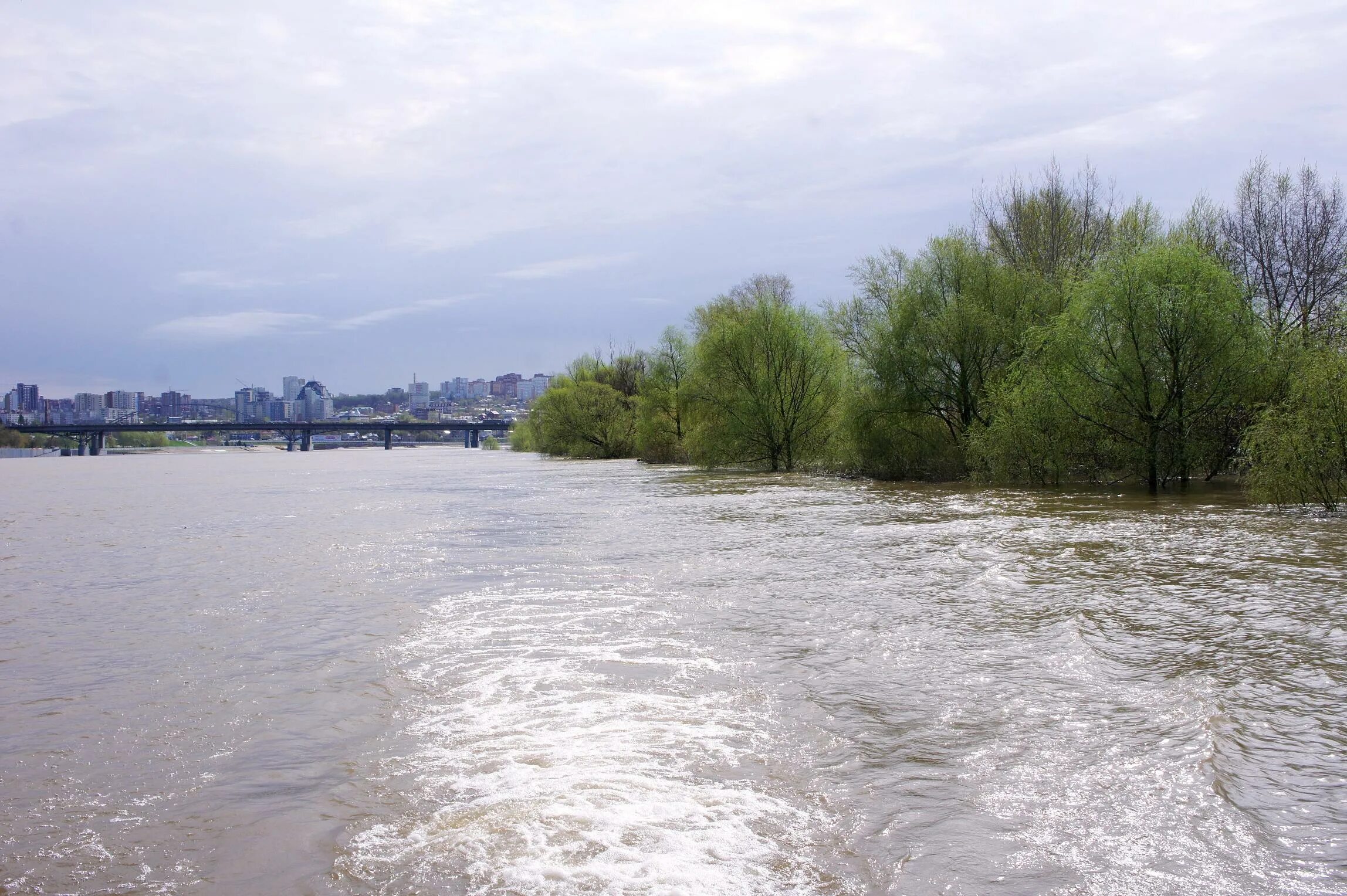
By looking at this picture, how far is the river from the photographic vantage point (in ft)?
17.6

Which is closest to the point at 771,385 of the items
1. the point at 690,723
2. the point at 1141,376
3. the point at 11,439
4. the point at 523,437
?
the point at 1141,376

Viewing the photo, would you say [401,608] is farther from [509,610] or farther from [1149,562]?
[1149,562]

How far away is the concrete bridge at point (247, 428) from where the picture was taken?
133m

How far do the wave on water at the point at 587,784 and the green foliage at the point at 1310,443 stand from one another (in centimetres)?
1832

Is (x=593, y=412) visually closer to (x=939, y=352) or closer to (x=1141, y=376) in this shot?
(x=939, y=352)

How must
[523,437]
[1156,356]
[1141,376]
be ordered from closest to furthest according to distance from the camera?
[1156,356]
[1141,376]
[523,437]

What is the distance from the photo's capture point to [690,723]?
7.98m

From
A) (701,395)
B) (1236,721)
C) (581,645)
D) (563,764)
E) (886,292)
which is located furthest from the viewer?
(701,395)

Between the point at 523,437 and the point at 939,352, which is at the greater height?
the point at 939,352

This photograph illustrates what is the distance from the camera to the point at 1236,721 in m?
7.70

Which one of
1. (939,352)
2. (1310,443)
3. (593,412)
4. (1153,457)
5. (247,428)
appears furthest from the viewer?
(247,428)

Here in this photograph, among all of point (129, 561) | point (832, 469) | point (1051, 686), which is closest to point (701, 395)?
point (832, 469)

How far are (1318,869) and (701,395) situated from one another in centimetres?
5071

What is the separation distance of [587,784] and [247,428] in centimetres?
15495
